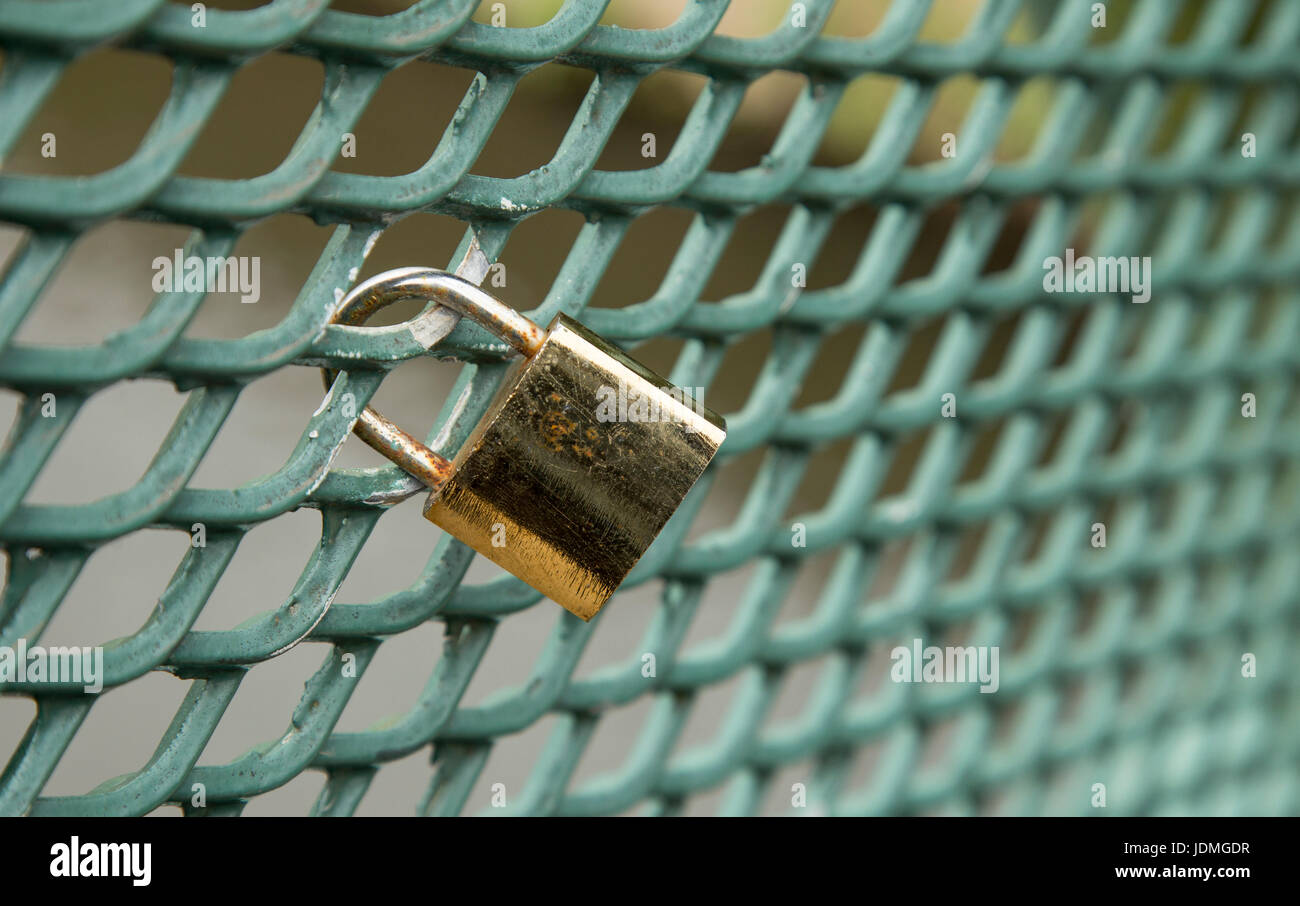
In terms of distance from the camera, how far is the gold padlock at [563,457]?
679 mm

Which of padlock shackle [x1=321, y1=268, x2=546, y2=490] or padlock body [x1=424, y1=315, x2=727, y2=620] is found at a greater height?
padlock shackle [x1=321, y1=268, x2=546, y2=490]

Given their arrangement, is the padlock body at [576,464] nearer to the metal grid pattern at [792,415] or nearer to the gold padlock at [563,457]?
the gold padlock at [563,457]

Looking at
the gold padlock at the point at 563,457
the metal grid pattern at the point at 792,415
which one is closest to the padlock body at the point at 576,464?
the gold padlock at the point at 563,457

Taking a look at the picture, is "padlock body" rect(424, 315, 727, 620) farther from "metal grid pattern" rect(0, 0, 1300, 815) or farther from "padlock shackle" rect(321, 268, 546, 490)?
"metal grid pattern" rect(0, 0, 1300, 815)

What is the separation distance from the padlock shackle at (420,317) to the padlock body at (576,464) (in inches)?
0.9

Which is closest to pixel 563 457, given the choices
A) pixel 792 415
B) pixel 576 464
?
pixel 576 464

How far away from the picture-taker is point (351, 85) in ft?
2.37

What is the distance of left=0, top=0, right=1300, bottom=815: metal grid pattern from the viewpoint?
0.70 metres

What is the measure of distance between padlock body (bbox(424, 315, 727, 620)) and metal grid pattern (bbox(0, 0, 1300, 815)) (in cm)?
13

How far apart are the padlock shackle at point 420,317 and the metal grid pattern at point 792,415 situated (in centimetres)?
2

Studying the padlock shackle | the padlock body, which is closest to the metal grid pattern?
the padlock shackle

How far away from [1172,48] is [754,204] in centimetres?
74

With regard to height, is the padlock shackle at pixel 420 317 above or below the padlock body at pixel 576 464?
above

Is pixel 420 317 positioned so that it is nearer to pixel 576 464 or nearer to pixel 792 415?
pixel 576 464
